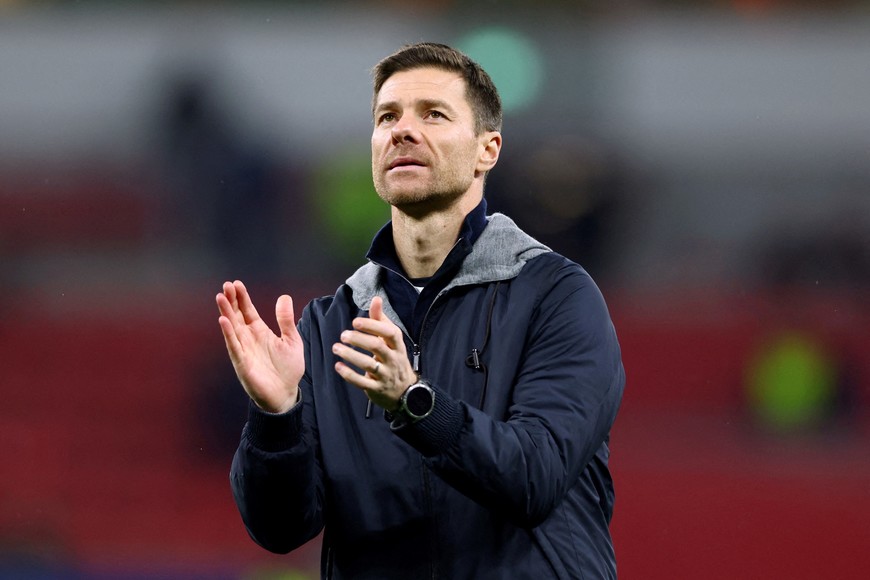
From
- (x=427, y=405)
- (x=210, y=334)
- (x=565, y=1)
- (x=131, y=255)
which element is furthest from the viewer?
(x=565, y=1)

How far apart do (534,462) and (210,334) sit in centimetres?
483

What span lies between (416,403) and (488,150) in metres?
0.74

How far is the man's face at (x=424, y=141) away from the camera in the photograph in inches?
78.1

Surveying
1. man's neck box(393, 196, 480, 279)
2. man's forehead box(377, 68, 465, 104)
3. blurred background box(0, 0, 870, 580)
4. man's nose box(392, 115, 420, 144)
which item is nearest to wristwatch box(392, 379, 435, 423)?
man's neck box(393, 196, 480, 279)

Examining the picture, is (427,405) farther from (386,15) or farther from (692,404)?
(386,15)

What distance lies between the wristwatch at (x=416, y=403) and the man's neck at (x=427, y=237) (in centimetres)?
46

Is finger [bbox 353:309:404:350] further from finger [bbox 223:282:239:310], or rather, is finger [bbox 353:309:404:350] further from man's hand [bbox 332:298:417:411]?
finger [bbox 223:282:239:310]

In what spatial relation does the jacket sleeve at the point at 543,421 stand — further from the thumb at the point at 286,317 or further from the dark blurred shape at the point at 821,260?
the dark blurred shape at the point at 821,260

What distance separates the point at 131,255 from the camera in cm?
681

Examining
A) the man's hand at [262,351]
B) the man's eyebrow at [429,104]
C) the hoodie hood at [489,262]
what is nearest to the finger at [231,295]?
the man's hand at [262,351]

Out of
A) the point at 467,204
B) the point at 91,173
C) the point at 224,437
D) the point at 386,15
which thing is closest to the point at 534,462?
the point at 467,204

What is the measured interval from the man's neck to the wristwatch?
1.52 ft

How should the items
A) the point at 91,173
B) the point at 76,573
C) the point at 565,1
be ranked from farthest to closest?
the point at 565,1 → the point at 91,173 → the point at 76,573

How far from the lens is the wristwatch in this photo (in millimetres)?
1566
